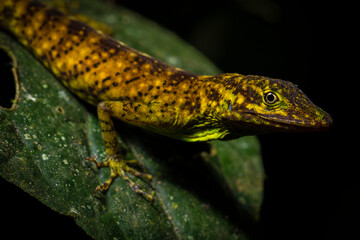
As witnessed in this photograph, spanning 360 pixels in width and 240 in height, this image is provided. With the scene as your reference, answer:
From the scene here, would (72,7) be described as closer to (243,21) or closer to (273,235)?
(243,21)

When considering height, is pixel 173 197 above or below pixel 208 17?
below

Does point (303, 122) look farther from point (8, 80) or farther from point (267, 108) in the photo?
point (8, 80)

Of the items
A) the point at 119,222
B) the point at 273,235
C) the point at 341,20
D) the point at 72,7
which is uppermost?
the point at 341,20

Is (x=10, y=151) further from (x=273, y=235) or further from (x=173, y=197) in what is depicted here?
(x=273, y=235)

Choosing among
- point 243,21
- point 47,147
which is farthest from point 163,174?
point 243,21

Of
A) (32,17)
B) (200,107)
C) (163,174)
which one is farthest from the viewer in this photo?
(32,17)

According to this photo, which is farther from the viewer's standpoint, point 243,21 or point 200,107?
point 243,21

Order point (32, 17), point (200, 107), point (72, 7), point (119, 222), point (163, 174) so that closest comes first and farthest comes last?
point (119, 222)
point (200, 107)
point (163, 174)
point (32, 17)
point (72, 7)
